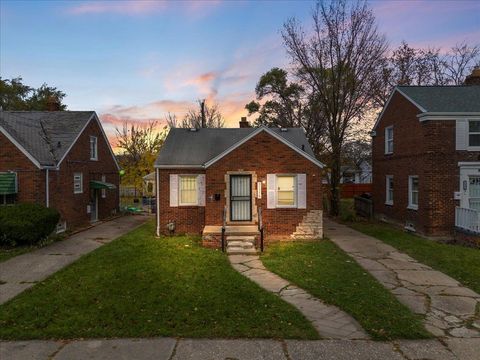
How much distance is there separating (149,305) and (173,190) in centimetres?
952

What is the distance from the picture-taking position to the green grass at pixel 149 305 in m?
6.30

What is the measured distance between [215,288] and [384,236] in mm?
10345

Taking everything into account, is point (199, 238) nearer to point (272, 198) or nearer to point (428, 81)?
point (272, 198)

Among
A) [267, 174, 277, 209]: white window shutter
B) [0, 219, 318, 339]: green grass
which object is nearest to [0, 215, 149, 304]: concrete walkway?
[0, 219, 318, 339]: green grass

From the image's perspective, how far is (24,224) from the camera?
45.1 feet

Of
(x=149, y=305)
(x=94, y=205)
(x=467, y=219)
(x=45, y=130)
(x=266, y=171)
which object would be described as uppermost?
(x=45, y=130)

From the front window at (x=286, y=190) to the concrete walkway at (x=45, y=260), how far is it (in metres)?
7.26

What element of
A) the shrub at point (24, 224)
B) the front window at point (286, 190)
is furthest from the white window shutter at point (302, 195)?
the shrub at point (24, 224)

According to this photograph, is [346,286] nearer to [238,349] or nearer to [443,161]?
[238,349]

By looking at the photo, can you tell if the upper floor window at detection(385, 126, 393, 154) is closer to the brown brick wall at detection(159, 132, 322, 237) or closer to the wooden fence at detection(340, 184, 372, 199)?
the brown brick wall at detection(159, 132, 322, 237)

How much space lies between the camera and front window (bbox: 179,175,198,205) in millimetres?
16891

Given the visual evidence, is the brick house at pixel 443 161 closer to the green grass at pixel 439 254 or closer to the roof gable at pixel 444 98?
the roof gable at pixel 444 98

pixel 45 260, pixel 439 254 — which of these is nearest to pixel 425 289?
pixel 439 254

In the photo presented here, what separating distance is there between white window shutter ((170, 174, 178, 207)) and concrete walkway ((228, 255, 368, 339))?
6.42 m
